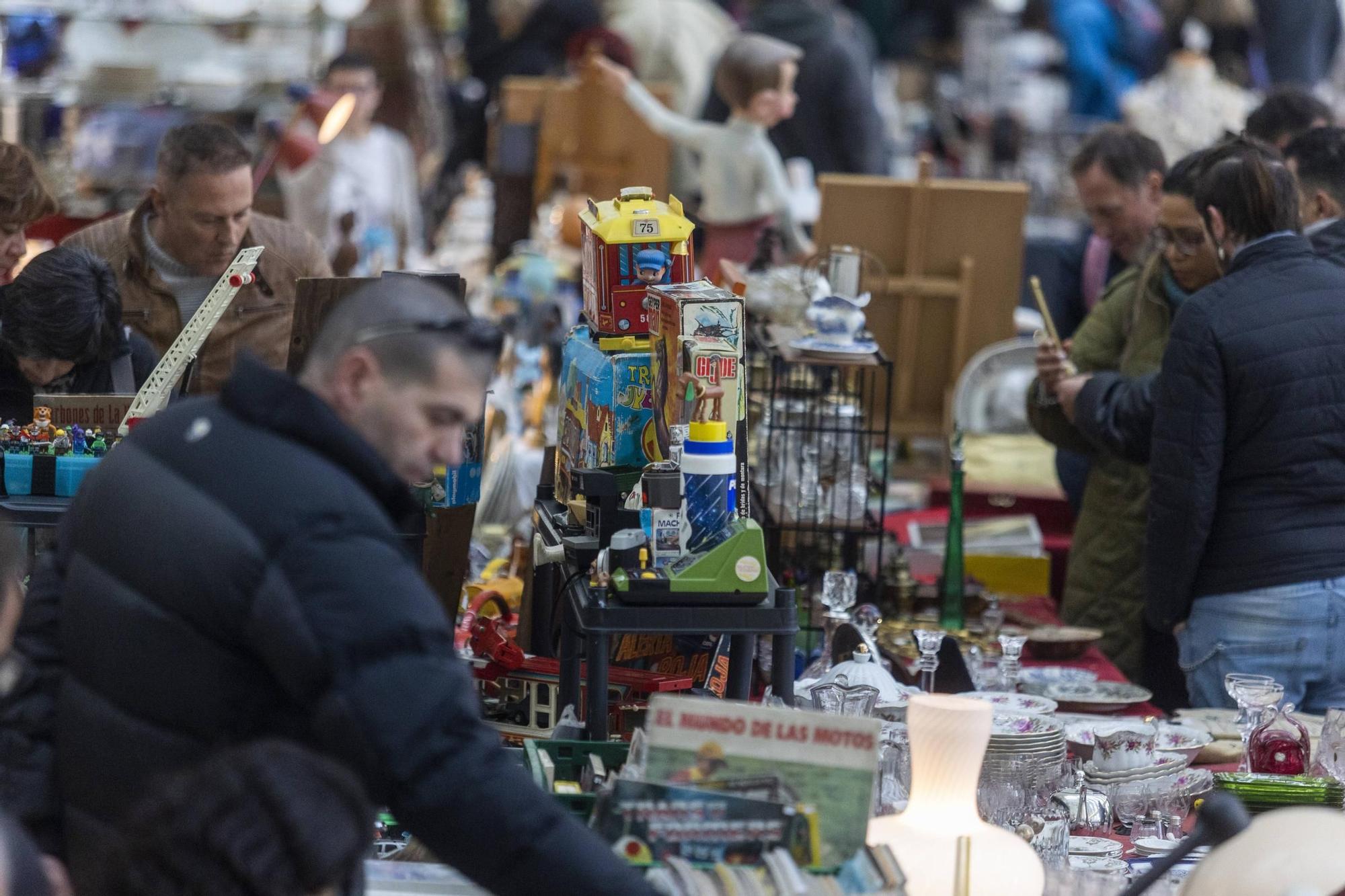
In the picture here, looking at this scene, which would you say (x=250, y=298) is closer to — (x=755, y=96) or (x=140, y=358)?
(x=140, y=358)

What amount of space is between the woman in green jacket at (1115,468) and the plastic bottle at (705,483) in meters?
1.71

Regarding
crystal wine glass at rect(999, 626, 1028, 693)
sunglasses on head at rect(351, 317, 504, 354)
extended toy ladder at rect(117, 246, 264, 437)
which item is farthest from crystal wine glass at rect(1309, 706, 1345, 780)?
extended toy ladder at rect(117, 246, 264, 437)

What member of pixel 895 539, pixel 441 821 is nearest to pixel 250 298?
pixel 895 539

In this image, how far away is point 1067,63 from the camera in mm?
10242

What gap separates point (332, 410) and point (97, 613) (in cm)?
31

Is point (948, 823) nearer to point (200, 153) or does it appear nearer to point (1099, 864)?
point (1099, 864)

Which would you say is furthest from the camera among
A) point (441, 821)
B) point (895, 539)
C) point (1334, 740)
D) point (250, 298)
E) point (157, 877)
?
point (895, 539)

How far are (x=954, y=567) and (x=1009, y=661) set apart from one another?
1.80 feet

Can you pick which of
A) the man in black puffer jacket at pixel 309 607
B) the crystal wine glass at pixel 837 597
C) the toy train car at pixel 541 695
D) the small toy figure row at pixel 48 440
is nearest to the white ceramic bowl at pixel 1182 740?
the crystal wine glass at pixel 837 597

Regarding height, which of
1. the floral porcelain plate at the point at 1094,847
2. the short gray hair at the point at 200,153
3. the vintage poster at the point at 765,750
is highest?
the short gray hair at the point at 200,153

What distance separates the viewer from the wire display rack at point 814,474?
11.5 feet

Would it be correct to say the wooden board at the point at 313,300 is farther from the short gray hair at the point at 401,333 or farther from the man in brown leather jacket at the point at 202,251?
the short gray hair at the point at 401,333

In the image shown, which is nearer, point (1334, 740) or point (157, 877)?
point (157, 877)

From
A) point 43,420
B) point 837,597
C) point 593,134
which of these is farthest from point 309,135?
point 837,597
